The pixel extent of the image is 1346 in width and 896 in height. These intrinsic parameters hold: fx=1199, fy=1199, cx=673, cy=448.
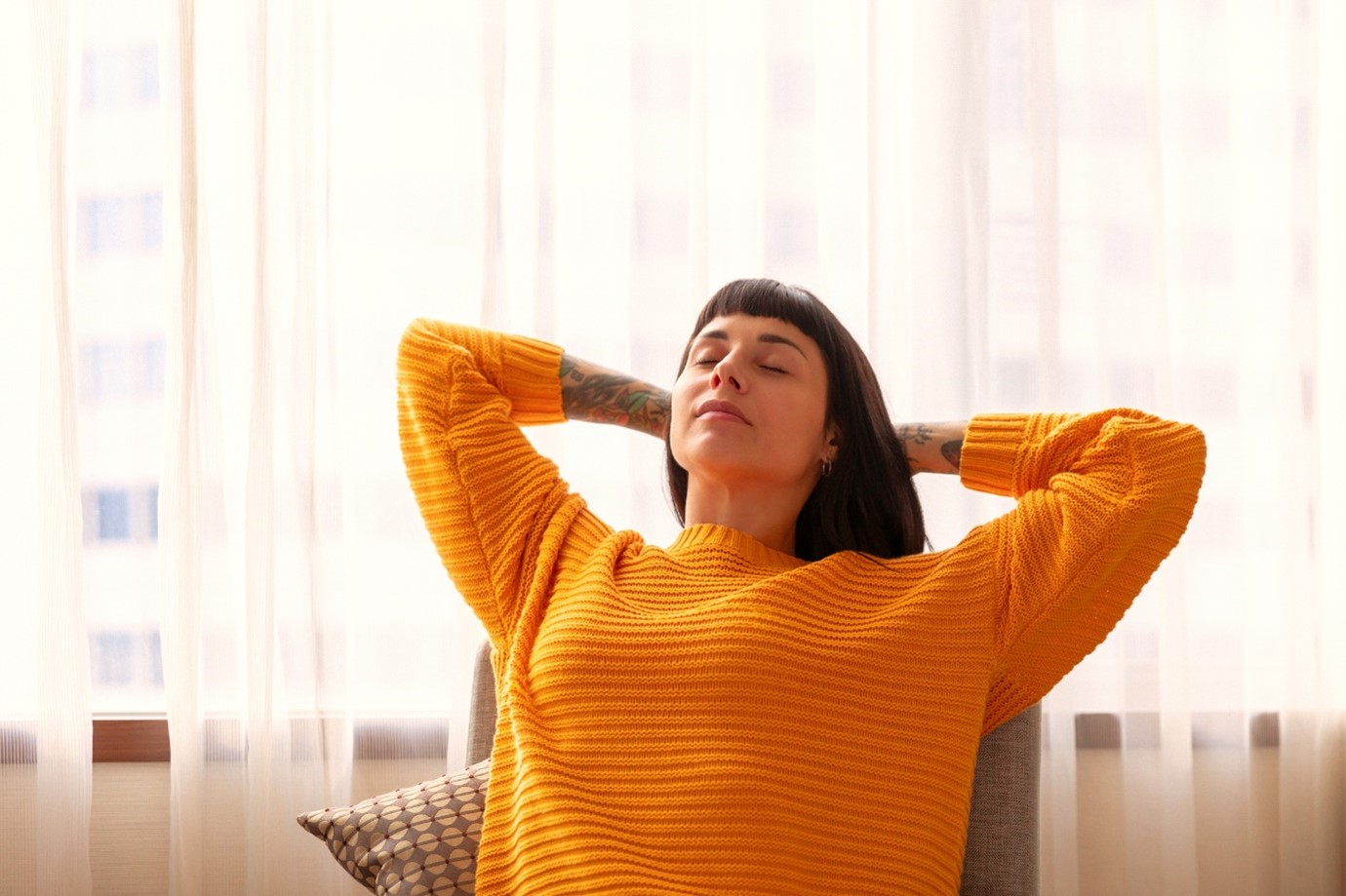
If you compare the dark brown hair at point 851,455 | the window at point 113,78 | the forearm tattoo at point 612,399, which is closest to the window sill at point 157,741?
the forearm tattoo at point 612,399

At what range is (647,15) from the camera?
2.18 meters

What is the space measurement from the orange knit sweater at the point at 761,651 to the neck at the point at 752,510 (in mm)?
31

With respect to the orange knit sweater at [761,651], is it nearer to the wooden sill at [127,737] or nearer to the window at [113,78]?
the wooden sill at [127,737]

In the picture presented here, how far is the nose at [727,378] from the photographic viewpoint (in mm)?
1556

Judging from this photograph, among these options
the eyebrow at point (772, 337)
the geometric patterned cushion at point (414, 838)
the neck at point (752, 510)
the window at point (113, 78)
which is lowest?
the geometric patterned cushion at point (414, 838)

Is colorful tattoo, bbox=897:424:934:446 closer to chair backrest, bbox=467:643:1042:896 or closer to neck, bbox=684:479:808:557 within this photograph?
neck, bbox=684:479:808:557

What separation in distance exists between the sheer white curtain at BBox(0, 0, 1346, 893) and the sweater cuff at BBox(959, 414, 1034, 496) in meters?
0.53

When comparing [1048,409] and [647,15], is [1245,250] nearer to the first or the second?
[1048,409]

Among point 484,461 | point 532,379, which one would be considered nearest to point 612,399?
point 532,379

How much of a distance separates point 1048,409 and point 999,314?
199 mm

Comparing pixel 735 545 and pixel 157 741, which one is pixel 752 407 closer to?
pixel 735 545

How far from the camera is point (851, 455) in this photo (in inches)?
64.0

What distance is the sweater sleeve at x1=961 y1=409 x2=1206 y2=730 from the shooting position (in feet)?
4.83

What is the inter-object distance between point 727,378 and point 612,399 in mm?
246
